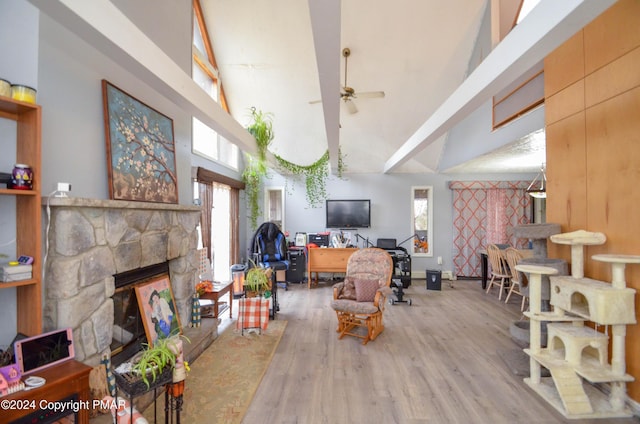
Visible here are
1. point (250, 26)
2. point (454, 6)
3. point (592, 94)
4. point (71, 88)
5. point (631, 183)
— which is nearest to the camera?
point (71, 88)

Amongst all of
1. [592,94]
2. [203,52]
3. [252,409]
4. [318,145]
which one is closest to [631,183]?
[592,94]

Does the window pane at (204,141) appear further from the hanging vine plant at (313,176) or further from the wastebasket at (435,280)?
the wastebasket at (435,280)

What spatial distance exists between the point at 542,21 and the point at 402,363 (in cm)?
270

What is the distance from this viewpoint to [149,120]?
248 cm

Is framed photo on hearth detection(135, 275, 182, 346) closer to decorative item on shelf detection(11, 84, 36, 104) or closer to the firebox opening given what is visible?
the firebox opening

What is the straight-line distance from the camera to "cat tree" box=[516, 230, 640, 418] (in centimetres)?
190

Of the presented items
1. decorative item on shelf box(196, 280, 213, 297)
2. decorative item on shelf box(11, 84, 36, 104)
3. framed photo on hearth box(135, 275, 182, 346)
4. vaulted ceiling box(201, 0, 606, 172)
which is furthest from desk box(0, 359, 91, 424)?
vaulted ceiling box(201, 0, 606, 172)

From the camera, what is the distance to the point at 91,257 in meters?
1.81

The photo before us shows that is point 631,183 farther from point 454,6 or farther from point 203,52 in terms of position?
point 203,52

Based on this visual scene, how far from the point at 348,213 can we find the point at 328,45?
178 inches

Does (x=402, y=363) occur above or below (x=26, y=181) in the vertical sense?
below

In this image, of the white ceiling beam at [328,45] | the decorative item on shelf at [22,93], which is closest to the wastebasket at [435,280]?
the white ceiling beam at [328,45]

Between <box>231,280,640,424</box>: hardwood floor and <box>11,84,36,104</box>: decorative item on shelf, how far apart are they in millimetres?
2260

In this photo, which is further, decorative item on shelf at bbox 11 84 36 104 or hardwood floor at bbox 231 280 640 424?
hardwood floor at bbox 231 280 640 424
